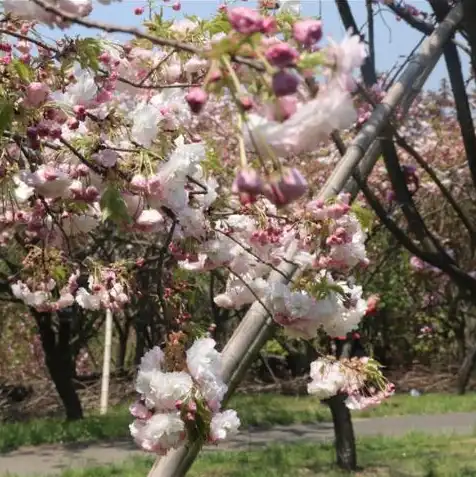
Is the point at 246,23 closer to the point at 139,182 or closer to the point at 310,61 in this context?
the point at 310,61

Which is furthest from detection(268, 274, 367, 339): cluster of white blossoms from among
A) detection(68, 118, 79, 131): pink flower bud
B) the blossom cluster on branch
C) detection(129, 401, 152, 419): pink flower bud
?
detection(68, 118, 79, 131): pink flower bud

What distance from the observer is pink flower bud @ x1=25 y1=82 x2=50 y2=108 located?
225 centimetres

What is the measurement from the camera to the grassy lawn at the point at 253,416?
10.3 meters

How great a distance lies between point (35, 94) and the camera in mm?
2254

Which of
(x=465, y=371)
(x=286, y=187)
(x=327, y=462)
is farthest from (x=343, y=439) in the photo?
(x=465, y=371)

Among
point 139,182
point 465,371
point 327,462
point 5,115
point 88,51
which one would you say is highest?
point 88,51

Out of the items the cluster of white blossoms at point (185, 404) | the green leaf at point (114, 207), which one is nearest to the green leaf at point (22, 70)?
the green leaf at point (114, 207)

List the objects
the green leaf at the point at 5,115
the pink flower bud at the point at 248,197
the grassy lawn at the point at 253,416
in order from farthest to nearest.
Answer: the grassy lawn at the point at 253,416, the green leaf at the point at 5,115, the pink flower bud at the point at 248,197

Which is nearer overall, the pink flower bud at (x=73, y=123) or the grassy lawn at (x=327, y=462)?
the pink flower bud at (x=73, y=123)

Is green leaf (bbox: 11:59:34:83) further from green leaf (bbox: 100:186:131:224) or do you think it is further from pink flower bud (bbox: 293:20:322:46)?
pink flower bud (bbox: 293:20:322:46)

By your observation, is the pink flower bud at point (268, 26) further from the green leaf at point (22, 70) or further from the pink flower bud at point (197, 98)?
the green leaf at point (22, 70)

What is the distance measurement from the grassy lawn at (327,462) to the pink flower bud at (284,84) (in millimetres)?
6507

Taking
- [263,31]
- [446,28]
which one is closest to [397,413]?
[446,28]

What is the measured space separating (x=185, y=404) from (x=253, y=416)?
33.7ft
